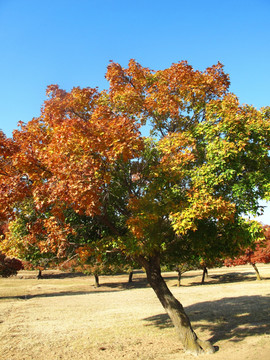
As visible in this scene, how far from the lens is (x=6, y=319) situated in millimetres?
18500

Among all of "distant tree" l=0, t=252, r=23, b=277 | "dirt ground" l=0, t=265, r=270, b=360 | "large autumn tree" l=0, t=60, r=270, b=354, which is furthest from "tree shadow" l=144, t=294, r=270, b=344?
"distant tree" l=0, t=252, r=23, b=277

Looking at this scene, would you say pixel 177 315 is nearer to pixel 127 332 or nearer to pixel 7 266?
pixel 127 332

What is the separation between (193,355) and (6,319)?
45.8ft

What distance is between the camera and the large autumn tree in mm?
8602

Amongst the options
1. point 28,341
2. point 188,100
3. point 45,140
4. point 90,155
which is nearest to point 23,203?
point 45,140

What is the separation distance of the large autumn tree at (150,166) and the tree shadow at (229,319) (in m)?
3.42

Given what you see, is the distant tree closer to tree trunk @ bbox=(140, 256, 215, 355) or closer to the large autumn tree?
the large autumn tree

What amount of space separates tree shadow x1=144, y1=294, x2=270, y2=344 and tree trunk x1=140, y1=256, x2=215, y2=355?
1.69 meters

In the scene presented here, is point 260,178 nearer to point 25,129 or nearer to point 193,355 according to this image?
point 193,355

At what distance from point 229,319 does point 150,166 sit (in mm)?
11828

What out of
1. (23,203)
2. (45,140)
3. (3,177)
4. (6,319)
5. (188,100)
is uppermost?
(188,100)

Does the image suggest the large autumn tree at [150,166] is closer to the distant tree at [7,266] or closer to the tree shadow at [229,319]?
the tree shadow at [229,319]

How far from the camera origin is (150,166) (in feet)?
35.1

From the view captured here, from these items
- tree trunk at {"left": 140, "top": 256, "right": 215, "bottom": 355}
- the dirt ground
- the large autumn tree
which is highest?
the large autumn tree
